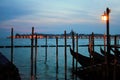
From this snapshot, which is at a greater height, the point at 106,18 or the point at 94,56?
the point at 106,18

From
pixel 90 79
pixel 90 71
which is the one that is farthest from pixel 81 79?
pixel 90 71

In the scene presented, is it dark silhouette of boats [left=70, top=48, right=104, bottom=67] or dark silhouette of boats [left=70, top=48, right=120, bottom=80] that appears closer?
dark silhouette of boats [left=70, top=48, right=120, bottom=80]

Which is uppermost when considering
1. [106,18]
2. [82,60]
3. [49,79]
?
[106,18]

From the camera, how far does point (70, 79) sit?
55.9 feet

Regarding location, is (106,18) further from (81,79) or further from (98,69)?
(81,79)

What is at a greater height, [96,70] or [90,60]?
[90,60]

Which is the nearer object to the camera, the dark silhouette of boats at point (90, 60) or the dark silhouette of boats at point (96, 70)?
the dark silhouette of boats at point (96, 70)

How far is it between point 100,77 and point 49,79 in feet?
13.5

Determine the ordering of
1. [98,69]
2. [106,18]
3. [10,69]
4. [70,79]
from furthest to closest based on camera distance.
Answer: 1. [70,79]
2. [98,69]
3. [10,69]
4. [106,18]

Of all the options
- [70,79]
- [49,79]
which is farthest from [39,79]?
[70,79]

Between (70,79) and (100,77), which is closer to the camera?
(100,77)

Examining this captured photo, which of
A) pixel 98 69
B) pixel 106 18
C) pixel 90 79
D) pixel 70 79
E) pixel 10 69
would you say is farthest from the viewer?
pixel 70 79

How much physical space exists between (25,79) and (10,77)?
4974 millimetres

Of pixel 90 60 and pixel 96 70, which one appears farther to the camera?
pixel 90 60
